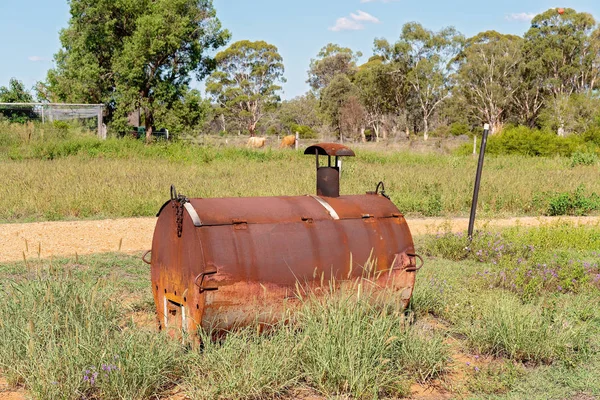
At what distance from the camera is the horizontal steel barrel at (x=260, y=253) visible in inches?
180

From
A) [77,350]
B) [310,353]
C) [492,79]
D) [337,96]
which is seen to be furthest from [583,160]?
[337,96]

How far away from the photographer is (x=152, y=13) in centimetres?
2908

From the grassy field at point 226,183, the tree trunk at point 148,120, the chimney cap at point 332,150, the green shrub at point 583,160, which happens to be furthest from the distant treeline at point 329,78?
the chimney cap at point 332,150

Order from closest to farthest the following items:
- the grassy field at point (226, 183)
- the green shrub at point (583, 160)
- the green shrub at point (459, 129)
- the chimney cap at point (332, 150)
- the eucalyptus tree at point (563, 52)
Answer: the chimney cap at point (332, 150) → the grassy field at point (226, 183) → the green shrub at point (583, 160) → the eucalyptus tree at point (563, 52) → the green shrub at point (459, 129)

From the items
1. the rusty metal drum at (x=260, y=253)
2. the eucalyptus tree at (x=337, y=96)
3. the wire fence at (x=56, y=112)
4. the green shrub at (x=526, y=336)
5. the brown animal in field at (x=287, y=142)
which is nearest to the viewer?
the rusty metal drum at (x=260, y=253)

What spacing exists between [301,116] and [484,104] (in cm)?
2254

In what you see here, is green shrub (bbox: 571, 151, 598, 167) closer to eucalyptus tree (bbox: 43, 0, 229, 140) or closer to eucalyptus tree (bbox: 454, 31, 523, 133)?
eucalyptus tree (bbox: 43, 0, 229, 140)

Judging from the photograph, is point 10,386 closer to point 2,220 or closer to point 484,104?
point 2,220

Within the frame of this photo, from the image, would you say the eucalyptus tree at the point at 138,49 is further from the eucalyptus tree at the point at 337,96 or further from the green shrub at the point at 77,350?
the eucalyptus tree at the point at 337,96

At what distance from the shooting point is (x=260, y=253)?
4.70 meters

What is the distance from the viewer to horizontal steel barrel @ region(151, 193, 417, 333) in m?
4.57

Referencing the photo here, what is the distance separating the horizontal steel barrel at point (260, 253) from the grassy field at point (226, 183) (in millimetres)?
7765

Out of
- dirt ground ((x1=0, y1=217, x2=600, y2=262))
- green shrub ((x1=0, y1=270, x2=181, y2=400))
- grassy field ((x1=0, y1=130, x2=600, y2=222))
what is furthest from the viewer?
grassy field ((x1=0, y1=130, x2=600, y2=222))

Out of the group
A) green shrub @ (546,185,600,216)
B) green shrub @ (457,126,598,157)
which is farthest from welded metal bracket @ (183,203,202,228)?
green shrub @ (457,126,598,157)
